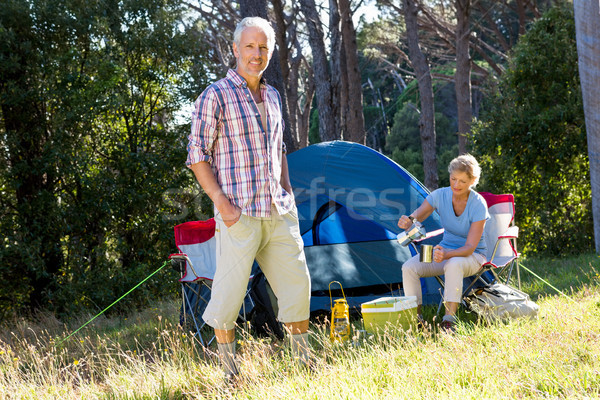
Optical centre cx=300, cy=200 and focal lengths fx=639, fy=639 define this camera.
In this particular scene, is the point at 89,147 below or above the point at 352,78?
below

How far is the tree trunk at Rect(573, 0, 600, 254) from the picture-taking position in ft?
18.7

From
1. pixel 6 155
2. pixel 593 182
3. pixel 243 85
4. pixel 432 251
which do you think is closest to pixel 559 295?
pixel 432 251

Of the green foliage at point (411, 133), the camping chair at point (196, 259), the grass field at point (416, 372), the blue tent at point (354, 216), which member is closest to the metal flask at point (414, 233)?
the grass field at point (416, 372)

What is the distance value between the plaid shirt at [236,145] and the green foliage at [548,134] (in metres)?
5.10

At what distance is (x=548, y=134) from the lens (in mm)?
6914

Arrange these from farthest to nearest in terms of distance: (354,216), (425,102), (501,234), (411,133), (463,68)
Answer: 1. (411,133)
2. (463,68)
3. (425,102)
4. (354,216)
5. (501,234)

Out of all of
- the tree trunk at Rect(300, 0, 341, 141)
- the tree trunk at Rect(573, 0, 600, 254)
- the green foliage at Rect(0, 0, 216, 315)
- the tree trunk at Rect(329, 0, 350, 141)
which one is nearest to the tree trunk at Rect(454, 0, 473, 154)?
the tree trunk at Rect(329, 0, 350, 141)

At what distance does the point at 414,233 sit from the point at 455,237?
341mm

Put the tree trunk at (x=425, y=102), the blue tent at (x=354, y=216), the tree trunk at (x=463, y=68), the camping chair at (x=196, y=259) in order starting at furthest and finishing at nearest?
1. the tree trunk at (x=463, y=68)
2. the tree trunk at (x=425, y=102)
3. the blue tent at (x=354, y=216)
4. the camping chair at (x=196, y=259)

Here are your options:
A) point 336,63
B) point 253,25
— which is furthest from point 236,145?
point 336,63

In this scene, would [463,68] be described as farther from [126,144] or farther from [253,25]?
[253,25]

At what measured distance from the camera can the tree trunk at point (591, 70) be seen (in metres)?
5.71

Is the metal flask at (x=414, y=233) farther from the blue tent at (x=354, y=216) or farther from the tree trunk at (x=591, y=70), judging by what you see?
the tree trunk at (x=591, y=70)

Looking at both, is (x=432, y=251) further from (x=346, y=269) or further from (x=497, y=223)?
(x=346, y=269)
